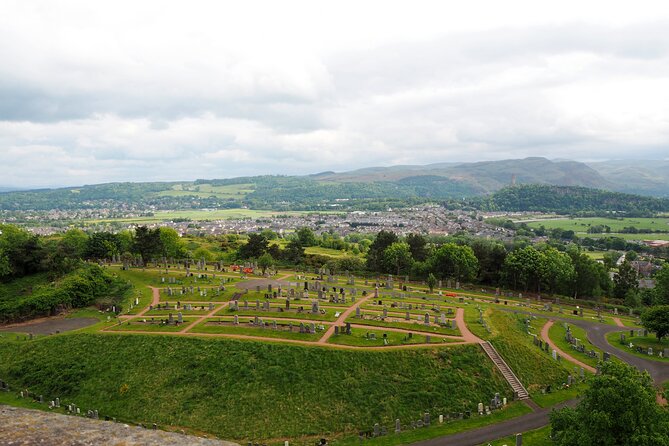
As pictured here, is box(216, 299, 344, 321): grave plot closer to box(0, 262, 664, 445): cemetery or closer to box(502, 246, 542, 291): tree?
box(0, 262, 664, 445): cemetery

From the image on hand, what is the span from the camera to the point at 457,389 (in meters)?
36.8

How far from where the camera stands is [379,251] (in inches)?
3615

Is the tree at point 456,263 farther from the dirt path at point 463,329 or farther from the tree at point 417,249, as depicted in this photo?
Answer: the dirt path at point 463,329

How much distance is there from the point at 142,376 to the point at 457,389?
28.8 m

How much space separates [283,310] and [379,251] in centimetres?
4354

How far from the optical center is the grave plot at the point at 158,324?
158 ft

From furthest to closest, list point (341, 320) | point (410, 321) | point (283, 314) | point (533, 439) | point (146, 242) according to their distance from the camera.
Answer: point (146, 242)
point (283, 314)
point (410, 321)
point (341, 320)
point (533, 439)

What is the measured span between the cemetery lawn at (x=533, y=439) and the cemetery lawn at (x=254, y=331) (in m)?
18.6

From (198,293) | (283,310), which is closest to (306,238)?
(198,293)

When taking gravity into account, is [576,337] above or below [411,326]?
below

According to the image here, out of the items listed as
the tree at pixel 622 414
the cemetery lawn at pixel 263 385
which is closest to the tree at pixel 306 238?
the cemetery lawn at pixel 263 385

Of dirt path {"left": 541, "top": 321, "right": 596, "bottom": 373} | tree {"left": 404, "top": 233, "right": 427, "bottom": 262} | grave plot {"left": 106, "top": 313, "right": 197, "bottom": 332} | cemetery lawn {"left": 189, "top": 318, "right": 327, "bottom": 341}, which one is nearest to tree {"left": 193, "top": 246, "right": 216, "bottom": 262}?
tree {"left": 404, "top": 233, "right": 427, "bottom": 262}

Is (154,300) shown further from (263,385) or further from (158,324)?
(263,385)

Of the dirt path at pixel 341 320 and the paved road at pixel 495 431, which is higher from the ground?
the dirt path at pixel 341 320
